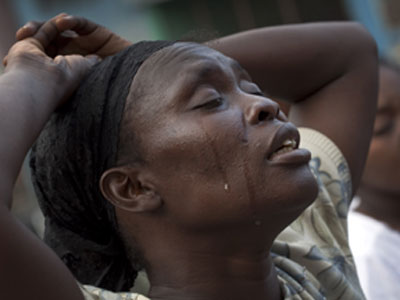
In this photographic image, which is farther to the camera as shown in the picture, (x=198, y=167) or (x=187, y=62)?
(x=187, y=62)

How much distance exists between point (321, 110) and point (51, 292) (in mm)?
1391

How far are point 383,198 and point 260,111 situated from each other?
2.65m

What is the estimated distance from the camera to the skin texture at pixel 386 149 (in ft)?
13.3

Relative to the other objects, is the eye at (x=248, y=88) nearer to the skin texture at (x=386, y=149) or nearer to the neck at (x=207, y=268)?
the neck at (x=207, y=268)

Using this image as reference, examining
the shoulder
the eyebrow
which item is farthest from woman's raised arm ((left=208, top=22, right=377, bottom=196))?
the shoulder

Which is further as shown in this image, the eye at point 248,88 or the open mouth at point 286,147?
the eye at point 248,88

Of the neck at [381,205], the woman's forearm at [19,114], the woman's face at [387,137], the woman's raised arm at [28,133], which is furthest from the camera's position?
the neck at [381,205]

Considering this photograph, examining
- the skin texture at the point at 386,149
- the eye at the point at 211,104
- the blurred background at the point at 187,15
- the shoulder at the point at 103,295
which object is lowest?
the blurred background at the point at 187,15

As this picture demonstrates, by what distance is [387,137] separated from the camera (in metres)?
4.07

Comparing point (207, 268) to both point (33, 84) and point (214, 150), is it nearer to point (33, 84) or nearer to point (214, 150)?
point (214, 150)

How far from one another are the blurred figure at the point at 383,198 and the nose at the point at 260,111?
2.22 meters

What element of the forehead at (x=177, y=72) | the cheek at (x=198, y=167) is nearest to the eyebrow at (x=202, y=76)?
the forehead at (x=177, y=72)

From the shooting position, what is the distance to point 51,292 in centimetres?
161

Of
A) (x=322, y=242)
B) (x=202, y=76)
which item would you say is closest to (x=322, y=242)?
(x=322, y=242)
